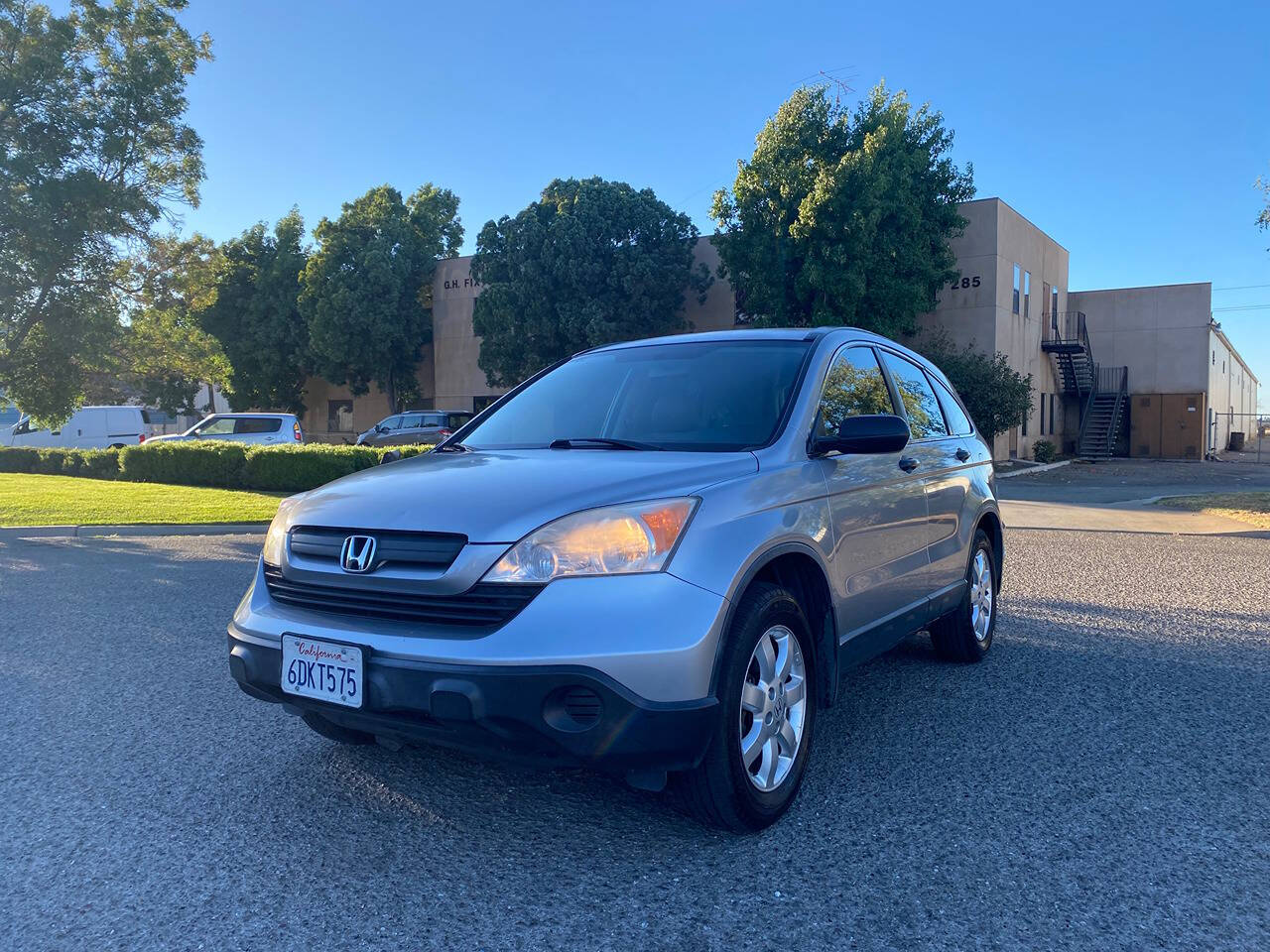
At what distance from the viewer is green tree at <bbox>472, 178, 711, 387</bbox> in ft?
107

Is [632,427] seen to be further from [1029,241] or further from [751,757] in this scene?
[1029,241]

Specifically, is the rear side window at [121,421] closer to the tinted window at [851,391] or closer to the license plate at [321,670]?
the tinted window at [851,391]

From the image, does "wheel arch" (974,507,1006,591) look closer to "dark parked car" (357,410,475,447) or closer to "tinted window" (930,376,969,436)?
A: "tinted window" (930,376,969,436)

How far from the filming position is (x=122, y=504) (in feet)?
50.4

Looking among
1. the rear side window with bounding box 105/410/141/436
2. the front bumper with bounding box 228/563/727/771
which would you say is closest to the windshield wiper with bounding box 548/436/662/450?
the front bumper with bounding box 228/563/727/771

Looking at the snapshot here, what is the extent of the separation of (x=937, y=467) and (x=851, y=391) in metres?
0.87

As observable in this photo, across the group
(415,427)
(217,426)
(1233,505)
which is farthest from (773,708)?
(415,427)

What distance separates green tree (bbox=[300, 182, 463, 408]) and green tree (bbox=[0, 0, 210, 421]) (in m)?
23.8

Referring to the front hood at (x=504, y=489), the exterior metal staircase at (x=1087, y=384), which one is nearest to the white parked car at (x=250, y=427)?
the front hood at (x=504, y=489)

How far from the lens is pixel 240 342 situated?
43281mm

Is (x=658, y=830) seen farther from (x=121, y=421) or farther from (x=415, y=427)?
(x=121, y=421)

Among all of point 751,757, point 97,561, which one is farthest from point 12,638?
point 751,757

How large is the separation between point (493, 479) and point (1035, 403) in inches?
A: 1279

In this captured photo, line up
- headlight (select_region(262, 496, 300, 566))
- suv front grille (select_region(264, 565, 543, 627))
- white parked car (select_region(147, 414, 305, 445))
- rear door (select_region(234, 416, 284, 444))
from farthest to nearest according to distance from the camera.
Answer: rear door (select_region(234, 416, 284, 444)) < white parked car (select_region(147, 414, 305, 445)) < headlight (select_region(262, 496, 300, 566)) < suv front grille (select_region(264, 565, 543, 627))
